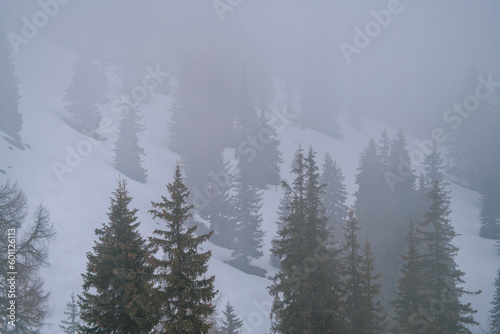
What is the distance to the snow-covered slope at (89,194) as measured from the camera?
2548 cm

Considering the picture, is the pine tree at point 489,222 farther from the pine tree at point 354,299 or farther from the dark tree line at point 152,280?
the dark tree line at point 152,280

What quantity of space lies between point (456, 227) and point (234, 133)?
3984 cm

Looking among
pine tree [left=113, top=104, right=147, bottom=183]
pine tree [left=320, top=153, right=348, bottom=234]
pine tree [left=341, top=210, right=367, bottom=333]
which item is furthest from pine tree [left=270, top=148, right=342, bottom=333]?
pine tree [left=113, top=104, right=147, bottom=183]

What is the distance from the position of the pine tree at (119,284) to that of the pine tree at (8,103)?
33435 mm

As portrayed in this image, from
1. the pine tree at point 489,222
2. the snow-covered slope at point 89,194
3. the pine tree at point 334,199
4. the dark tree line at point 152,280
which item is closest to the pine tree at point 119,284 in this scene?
the dark tree line at point 152,280

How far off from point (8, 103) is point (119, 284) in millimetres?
40515

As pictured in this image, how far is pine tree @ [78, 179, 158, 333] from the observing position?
894 cm

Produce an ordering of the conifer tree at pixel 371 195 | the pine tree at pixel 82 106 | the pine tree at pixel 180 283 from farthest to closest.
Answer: the pine tree at pixel 82 106, the conifer tree at pixel 371 195, the pine tree at pixel 180 283

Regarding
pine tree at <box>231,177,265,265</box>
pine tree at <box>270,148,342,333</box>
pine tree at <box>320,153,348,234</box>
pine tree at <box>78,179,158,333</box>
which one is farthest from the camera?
pine tree at <box>320,153,348,234</box>

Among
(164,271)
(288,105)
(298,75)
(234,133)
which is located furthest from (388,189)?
(298,75)

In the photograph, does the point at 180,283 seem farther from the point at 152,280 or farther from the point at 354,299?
the point at 354,299

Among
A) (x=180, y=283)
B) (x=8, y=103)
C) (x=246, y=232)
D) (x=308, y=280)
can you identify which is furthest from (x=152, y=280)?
(x=8, y=103)

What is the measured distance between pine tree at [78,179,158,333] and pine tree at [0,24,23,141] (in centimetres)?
3344

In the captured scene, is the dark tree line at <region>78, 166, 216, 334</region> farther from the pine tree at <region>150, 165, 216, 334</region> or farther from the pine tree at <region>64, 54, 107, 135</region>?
the pine tree at <region>64, 54, 107, 135</region>
